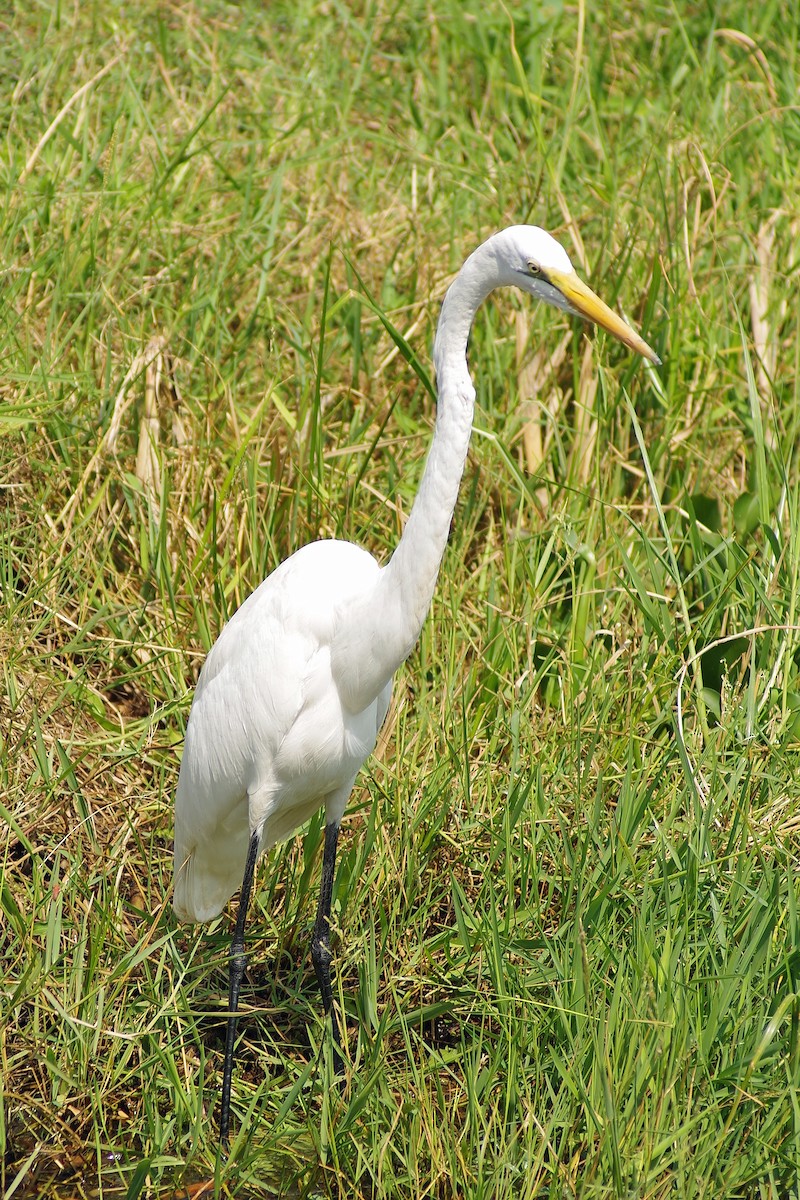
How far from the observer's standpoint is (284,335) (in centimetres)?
381

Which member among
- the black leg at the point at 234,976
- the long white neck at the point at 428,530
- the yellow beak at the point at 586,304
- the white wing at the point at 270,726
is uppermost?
the yellow beak at the point at 586,304

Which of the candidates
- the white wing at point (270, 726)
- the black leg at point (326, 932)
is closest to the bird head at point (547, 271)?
the white wing at point (270, 726)

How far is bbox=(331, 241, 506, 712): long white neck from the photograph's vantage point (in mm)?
2102

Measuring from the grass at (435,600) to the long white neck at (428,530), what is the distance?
469mm

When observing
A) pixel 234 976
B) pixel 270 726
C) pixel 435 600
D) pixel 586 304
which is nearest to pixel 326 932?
pixel 234 976

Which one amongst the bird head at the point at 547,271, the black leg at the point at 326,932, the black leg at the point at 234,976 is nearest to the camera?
the bird head at the point at 547,271

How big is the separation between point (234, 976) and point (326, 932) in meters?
0.20

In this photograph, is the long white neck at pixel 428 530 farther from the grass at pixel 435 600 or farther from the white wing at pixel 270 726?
the grass at pixel 435 600

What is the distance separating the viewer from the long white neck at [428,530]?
2.10m

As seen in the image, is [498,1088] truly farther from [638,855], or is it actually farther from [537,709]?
[537,709]

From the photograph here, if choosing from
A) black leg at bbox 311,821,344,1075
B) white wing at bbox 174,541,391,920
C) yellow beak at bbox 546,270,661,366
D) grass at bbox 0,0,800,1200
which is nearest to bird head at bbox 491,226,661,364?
yellow beak at bbox 546,270,661,366

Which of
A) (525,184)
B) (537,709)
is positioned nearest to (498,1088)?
(537,709)

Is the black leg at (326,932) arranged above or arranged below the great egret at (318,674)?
below

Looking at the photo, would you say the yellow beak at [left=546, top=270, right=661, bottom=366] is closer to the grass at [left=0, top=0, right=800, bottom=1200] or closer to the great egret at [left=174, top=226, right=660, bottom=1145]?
the great egret at [left=174, top=226, right=660, bottom=1145]
